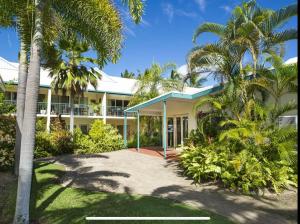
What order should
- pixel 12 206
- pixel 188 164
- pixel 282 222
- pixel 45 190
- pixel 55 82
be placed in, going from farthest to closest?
pixel 55 82 < pixel 188 164 < pixel 45 190 < pixel 12 206 < pixel 282 222

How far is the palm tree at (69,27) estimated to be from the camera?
20.3 feet

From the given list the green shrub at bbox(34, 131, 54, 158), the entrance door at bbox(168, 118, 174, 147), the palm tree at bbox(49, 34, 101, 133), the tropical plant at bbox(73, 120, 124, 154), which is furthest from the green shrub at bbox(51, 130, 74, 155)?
the entrance door at bbox(168, 118, 174, 147)

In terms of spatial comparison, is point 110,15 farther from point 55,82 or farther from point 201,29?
point 55,82

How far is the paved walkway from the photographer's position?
681 centimetres

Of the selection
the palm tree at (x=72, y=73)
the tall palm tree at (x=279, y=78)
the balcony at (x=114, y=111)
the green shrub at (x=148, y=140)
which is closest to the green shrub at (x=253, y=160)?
the tall palm tree at (x=279, y=78)

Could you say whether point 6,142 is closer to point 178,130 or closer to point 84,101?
point 178,130

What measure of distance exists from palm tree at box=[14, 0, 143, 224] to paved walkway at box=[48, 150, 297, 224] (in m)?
3.56

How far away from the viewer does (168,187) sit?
31.4 feet

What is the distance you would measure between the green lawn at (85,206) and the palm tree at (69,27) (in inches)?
39.5

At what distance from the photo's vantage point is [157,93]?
25266mm

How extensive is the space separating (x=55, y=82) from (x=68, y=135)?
12.5 feet

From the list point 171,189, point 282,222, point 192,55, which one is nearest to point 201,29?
point 192,55

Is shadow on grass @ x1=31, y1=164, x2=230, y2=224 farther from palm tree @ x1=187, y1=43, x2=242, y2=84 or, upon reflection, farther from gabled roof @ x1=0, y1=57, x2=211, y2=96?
gabled roof @ x1=0, y1=57, x2=211, y2=96

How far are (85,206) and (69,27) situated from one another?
5231 mm
